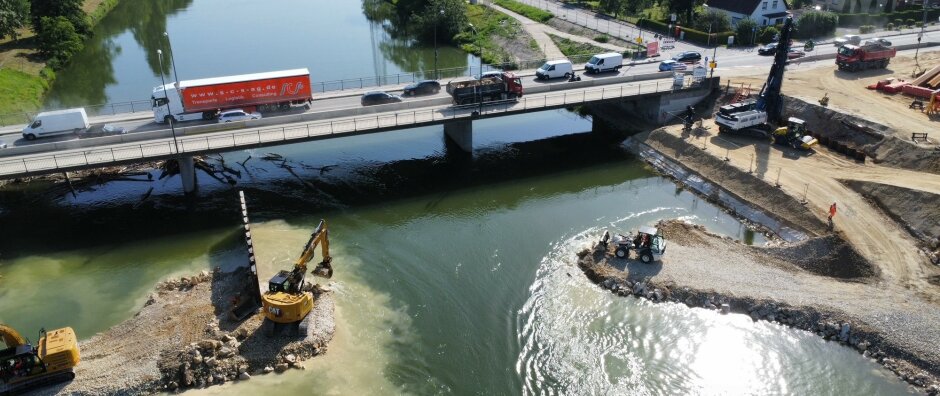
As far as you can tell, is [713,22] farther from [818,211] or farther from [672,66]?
[818,211]

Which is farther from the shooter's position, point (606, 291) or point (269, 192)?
point (269, 192)

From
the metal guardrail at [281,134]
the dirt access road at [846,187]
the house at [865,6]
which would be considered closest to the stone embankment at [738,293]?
the dirt access road at [846,187]

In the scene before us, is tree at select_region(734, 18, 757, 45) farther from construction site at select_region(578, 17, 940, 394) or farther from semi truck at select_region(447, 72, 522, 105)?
semi truck at select_region(447, 72, 522, 105)

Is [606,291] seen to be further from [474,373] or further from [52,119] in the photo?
[52,119]

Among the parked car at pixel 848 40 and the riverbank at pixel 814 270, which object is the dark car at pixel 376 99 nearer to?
the riverbank at pixel 814 270

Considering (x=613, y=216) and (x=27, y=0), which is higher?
(x=27, y=0)

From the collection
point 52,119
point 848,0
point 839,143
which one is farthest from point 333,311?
point 848,0

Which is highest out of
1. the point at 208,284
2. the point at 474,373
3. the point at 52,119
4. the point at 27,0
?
the point at 27,0
